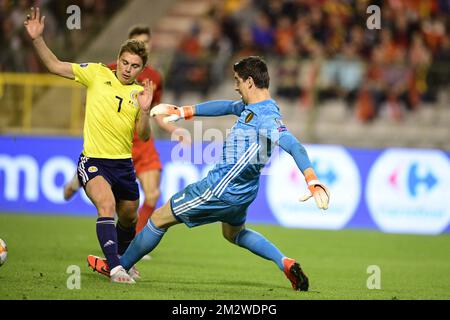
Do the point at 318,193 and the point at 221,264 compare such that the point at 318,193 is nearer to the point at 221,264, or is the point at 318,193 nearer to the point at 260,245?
the point at 260,245

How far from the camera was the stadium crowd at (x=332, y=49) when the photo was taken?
1767 centimetres

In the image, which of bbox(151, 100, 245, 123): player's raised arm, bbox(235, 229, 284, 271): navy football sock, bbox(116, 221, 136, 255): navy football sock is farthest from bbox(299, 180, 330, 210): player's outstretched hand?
bbox(116, 221, 136, 255): navy football sock

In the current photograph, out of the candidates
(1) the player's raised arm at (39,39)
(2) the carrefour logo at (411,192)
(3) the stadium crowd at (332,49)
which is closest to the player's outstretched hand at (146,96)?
(1) the player's raised arm at (39,39)

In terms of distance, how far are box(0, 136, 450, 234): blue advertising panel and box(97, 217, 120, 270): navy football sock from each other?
22.7 feet

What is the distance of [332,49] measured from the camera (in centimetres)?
1900

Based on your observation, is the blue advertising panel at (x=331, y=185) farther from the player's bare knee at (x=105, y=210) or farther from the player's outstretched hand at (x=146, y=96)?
the player's outstretched hand at (x=146, y=96)

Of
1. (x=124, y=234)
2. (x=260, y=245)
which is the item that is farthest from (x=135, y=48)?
(x=260, y=245)

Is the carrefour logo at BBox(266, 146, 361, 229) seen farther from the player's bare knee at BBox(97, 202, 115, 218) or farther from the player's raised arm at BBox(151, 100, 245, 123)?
the player's bare knee at BBox(97, 202, 115, 218)

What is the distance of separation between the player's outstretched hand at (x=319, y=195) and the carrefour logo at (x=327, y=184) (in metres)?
7.74

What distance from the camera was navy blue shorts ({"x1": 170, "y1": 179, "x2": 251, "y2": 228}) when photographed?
7.53 meters

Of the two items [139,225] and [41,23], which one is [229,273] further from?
[41,23]

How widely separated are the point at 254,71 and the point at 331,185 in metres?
7.42
